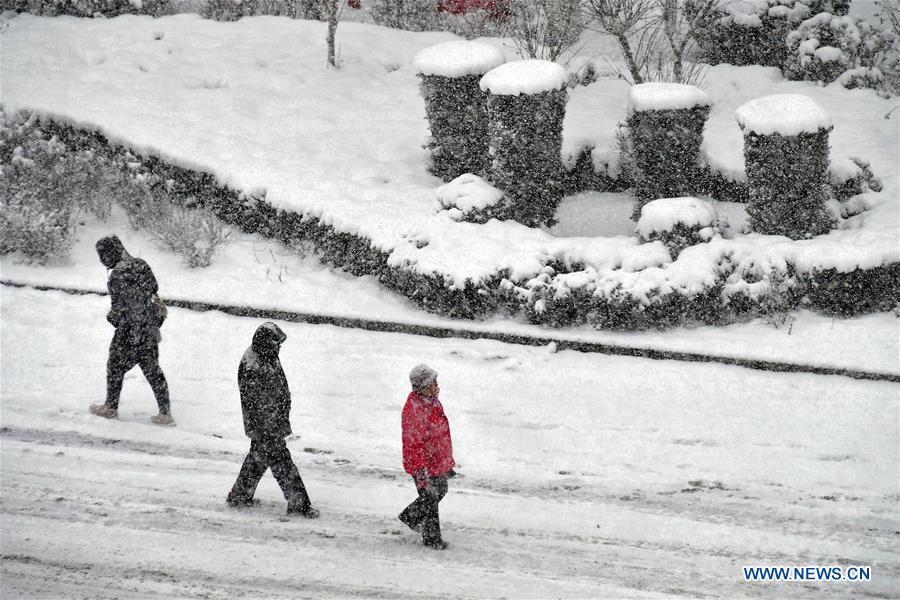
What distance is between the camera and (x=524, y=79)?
10891 mm

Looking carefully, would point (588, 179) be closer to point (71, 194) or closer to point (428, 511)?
point (71, 194)

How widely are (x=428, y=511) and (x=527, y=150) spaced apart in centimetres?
604

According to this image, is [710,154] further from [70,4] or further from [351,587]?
[70,4]

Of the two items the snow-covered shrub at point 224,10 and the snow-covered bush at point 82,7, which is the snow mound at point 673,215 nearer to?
the snow-covered shrub at point 224,10

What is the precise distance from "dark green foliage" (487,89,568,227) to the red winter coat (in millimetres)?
5533

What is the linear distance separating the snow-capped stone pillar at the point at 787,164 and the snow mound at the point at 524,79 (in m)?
2.17

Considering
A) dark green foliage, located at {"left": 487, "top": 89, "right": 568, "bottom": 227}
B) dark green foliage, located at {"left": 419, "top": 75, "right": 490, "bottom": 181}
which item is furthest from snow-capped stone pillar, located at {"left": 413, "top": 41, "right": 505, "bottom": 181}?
dark green foliage, located at {"left": 487, "top": 89, "right": 568, "bottom": 227}

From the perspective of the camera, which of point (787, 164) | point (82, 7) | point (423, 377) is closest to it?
point (423, 377)

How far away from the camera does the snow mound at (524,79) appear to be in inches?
428

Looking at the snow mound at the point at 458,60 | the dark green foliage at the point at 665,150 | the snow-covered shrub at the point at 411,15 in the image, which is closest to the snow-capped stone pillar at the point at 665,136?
the dark green foliage at the point at 665,150

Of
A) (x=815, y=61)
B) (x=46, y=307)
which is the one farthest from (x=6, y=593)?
(x=815, y=61)

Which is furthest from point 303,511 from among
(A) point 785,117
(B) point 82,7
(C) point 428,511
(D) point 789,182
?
(B) point 82,7

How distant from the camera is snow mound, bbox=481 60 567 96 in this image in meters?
10.9

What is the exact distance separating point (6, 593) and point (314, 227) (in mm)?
6305
